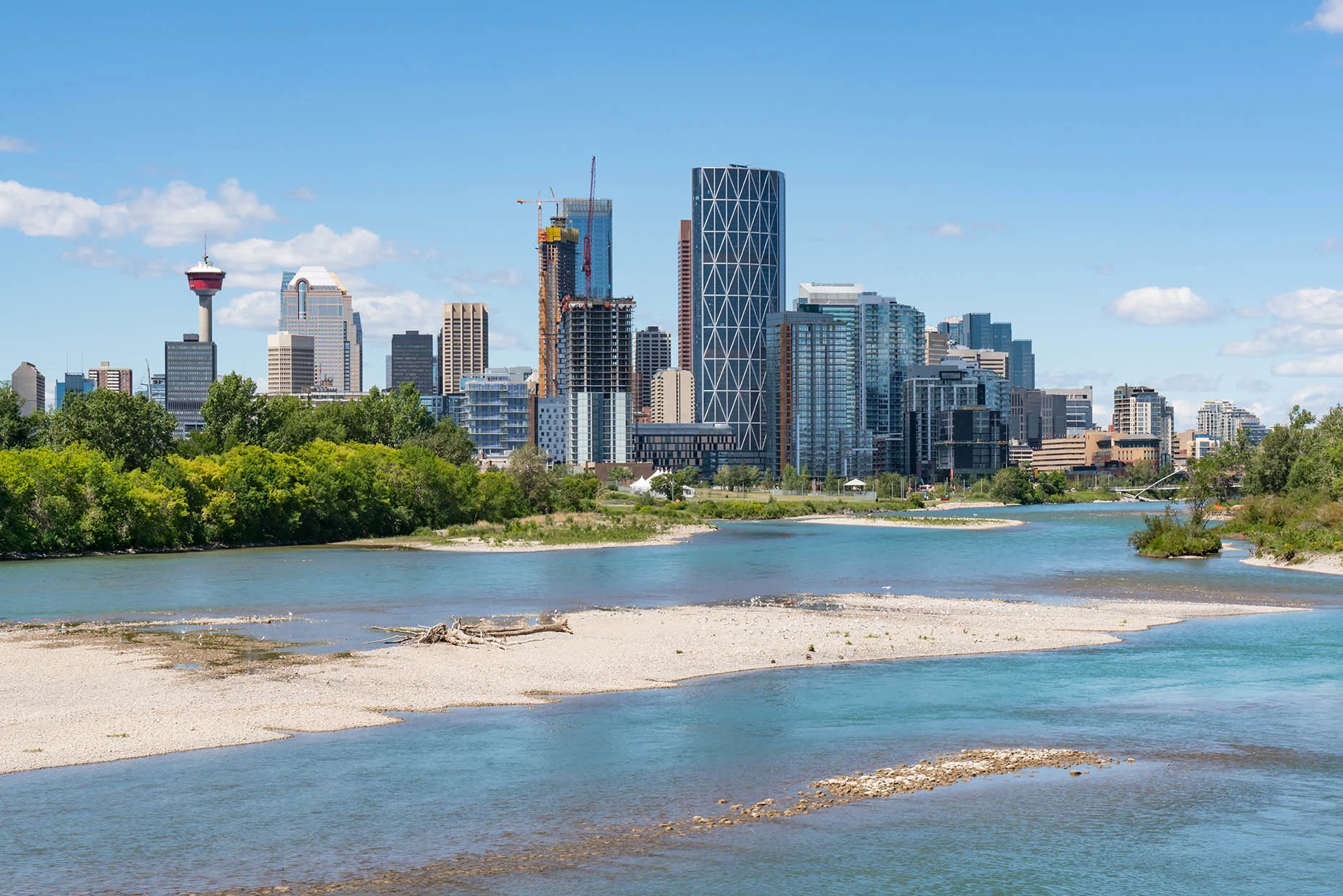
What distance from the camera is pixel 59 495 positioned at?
113 metres

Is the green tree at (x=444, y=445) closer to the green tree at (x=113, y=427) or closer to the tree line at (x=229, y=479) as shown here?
the tree line at (x=229, y=479)

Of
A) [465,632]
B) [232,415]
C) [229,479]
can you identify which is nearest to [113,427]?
[232,415]

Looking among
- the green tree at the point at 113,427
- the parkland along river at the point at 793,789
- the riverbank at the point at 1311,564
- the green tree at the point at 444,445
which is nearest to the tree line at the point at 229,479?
the green tree at the point at 113,427

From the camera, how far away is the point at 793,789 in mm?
32844

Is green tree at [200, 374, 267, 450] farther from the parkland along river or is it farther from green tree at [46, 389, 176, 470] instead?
the parkland along river

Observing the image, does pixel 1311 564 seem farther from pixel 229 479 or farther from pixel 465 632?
pixel 229 479

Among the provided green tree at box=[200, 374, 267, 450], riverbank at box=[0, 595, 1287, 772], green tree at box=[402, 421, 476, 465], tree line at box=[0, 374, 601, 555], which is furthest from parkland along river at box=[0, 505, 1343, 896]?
green tree at box=[402, 421, 476, 465]

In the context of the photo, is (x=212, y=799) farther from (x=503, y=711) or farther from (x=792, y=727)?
(x=792, y=727)

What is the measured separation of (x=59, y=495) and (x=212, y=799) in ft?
304

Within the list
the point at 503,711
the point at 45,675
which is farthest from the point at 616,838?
the point at 45,675

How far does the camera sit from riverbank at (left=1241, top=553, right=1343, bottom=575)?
9831 cm

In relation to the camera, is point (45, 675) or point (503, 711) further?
point (45, 675)

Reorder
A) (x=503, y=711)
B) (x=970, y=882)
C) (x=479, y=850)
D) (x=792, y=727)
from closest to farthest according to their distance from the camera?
(x=970, y=882) < (x=479, y=850) < (x=792, y=727) < (x=503, y=711)

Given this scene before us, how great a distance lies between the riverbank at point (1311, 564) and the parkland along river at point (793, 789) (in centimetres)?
4160
